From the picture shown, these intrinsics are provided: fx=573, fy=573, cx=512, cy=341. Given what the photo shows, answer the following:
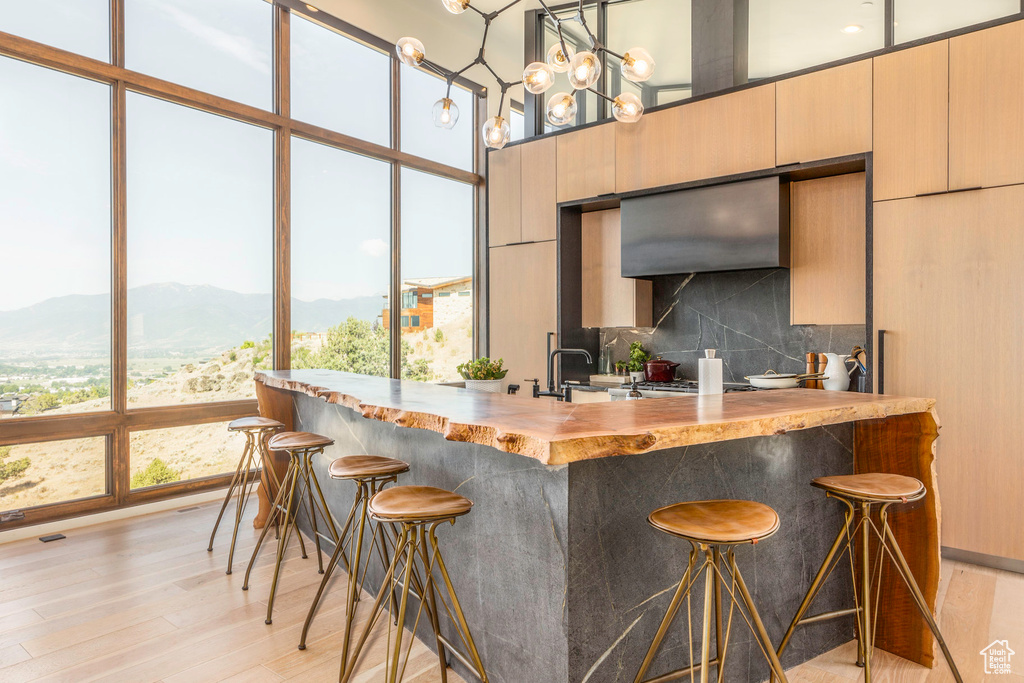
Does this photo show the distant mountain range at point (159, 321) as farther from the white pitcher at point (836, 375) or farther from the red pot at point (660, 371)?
the white pitcher at point (836, 375)

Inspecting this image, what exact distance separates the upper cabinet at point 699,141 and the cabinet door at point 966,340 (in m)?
0.94

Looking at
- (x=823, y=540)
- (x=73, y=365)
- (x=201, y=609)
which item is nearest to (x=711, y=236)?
(x=823, y=540)

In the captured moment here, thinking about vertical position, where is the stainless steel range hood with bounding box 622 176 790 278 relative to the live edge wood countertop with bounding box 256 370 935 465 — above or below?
above

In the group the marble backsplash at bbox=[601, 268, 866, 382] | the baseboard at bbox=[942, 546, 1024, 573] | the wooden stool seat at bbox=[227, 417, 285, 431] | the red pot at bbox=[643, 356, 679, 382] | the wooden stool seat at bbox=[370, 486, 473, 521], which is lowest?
the baseboard at bbox=[942, 546, 1024, 573]

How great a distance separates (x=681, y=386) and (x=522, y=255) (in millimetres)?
1846

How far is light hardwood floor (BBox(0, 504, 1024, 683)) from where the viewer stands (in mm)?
2027

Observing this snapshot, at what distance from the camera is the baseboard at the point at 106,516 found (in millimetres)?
3361

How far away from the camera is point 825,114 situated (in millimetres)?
3422

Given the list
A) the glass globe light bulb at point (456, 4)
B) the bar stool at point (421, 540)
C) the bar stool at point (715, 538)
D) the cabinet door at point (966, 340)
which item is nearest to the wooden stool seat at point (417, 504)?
the bar stool at point (421, 540)

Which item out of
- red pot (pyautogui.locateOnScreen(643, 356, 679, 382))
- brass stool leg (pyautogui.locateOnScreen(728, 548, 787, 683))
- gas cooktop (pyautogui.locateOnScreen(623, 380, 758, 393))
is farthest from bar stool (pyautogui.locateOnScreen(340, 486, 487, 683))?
red pot (pyautogui.locateOnScreen(643, 356, 679, 382))

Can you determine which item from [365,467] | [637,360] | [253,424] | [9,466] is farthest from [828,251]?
[9,466]

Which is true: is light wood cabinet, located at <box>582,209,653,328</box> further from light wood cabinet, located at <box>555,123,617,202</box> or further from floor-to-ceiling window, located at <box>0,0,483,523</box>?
floor-to-ceiling window, located at <box>0,0,483,523</box>

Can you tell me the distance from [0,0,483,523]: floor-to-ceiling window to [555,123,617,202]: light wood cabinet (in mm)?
1632

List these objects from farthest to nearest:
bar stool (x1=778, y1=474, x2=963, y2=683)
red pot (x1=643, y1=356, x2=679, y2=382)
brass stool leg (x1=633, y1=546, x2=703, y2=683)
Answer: red pot (x1=643, y1=356, x2=679, y2=382) < bar stool (x1=778, y1=474, x2=963, y2=683) < brass stool leg (x1=633, y1=546, x2=703, y2=683)
